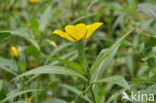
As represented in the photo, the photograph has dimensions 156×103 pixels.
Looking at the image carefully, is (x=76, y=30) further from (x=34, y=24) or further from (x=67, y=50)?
(x=67, y=50)

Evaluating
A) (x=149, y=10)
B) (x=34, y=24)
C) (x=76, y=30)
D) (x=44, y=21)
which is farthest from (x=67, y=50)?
(x=76, y=30)

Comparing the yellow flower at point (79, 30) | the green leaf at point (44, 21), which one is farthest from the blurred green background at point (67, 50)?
the yellow flower at point (79, 30)

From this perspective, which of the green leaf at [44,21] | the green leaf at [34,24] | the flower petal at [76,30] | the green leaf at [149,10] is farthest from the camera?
the green leaf at [44,21]

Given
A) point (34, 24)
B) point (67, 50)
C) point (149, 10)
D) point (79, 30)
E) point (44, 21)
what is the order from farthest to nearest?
point (67, 50), point (44, 21), point (34, 24), point (149, 10), point (79, 30)

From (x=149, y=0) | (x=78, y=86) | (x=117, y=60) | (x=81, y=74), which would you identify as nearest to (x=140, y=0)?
(x=149, y=0)

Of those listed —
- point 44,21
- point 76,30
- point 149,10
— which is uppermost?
point 44,21

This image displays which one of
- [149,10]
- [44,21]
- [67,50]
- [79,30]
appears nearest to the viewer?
[79,30]

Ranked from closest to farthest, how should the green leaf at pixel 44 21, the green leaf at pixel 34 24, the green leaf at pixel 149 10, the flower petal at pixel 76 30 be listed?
1. the flower petal at pixel 76 30
2. the green leaf at pixel 149 10
3. the green leaf at pixel 34 24
4. the green leaf at pixel 44 21

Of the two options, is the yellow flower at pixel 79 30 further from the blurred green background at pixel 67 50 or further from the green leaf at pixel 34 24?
the green leaf at pixel 34 24
